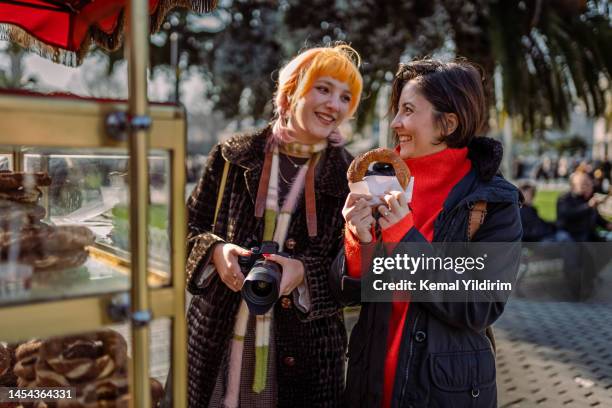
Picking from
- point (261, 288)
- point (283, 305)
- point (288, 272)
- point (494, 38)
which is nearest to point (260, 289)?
point (261, 288)

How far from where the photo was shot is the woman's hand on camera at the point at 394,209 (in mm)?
1461

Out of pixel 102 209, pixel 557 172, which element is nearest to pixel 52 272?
pixel 102 209

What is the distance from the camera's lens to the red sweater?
1.56 meters

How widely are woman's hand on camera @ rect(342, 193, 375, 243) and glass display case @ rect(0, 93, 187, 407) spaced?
585 millimetres

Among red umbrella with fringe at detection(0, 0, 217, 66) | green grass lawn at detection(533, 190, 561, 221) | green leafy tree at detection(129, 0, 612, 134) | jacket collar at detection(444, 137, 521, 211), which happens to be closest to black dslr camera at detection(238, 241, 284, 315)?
jacket collar at detection(444, 137, 521, 211)

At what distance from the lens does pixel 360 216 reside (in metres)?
1.51

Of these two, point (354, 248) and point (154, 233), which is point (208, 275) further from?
point (154, 233)

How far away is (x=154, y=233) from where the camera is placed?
40.9 inches

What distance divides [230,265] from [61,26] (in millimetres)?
1235

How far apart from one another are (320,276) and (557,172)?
29900 mm

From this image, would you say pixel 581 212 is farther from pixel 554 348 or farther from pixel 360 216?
pixel 360 216

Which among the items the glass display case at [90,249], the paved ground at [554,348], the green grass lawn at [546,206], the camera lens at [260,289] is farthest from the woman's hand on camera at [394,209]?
the green grass lawn at [546,206]

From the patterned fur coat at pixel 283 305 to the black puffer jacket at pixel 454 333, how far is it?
314 mm

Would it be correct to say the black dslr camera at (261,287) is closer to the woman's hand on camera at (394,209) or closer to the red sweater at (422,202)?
the red sweater at (422,202)
